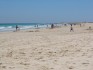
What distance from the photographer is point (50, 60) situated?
870cm

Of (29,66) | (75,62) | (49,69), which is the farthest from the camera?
(75,62)

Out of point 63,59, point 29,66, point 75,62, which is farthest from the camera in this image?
point 63,59

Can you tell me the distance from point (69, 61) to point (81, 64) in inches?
26.4

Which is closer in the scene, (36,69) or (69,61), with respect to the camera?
(36,69)

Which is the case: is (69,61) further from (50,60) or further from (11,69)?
(11,69)

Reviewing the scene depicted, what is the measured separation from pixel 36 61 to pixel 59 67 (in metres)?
1.37

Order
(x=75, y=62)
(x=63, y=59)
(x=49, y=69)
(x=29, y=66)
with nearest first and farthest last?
(x=49, y=69) → (x=29, y=66) → (x=75, y=62) → (x=63, y=59)

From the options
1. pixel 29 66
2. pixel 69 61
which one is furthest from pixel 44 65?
pixel 69 61

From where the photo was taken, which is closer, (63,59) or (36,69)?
(36,69)

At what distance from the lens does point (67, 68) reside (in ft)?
24.0

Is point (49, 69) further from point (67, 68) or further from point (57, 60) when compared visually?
point (57, 60)

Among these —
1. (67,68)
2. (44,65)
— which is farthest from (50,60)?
(67,68)

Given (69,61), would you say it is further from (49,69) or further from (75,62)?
(49,69)

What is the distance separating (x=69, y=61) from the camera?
8.43 metres
